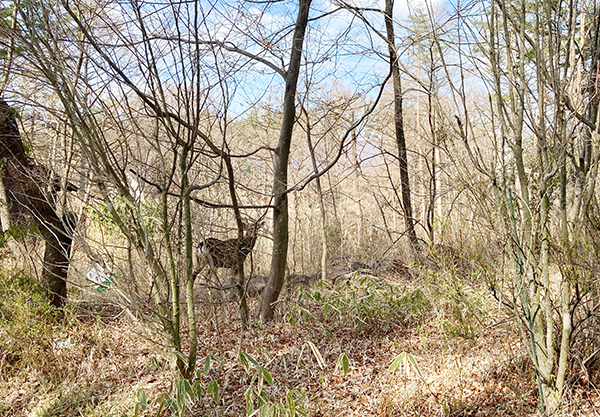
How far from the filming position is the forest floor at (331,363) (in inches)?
133

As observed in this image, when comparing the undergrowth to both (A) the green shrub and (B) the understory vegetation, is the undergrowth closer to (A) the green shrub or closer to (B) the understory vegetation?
(B) the understory vegetation

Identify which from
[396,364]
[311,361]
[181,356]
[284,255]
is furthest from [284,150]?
[396,364]

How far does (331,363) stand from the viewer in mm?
4238

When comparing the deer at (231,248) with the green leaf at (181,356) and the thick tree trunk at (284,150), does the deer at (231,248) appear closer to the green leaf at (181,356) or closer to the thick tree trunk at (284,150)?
the thick tree trunk at (284,150)

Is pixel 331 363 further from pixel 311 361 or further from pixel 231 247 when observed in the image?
pixel 231 247

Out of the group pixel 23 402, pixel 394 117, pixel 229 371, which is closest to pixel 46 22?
pixel 229 371

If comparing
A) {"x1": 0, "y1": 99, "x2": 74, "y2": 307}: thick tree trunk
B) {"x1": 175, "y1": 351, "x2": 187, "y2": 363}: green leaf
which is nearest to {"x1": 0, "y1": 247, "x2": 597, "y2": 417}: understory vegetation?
{"x1": 175, "y1": 351, "x2": 187, "y2": 363}: green leaf

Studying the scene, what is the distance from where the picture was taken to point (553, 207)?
2.89 meters

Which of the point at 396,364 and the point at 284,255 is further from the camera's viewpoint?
the point at 284,255

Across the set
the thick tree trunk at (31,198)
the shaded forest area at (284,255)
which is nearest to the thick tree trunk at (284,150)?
the shaded forest area at (284,255)

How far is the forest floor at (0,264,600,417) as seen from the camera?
11.1 feet

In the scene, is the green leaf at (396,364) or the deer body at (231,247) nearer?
the green leaf at (396,364)

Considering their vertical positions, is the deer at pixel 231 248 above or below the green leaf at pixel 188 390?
above

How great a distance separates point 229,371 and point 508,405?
222 cm
